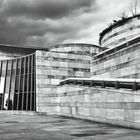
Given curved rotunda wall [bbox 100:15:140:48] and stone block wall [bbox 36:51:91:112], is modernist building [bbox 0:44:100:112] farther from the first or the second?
curved rotunda wall [bbox 100:15:140:48]

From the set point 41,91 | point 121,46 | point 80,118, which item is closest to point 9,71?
point 41,91

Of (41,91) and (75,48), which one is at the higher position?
(75,48)

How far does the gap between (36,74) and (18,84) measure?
14.9 ft

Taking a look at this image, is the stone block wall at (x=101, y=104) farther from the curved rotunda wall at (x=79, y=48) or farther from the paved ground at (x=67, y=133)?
the curved rotunda wall at (x=79, y=48)

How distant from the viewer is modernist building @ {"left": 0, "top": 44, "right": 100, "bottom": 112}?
28.9m

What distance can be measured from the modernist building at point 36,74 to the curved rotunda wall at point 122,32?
2.94 m

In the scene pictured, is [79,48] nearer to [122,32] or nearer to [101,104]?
[122,32]

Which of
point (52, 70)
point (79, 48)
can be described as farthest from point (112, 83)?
point (79, 48)

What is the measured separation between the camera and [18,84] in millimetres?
32125

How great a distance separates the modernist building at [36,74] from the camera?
28859mm

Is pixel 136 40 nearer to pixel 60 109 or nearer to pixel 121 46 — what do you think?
pixel 121 46

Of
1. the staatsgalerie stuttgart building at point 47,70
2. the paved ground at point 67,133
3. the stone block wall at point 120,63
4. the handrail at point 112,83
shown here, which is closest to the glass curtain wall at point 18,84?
the staatsgalerie stuttgart building at point 47,70

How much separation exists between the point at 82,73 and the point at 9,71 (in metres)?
10.9

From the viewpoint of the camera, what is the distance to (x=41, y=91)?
2862 centimetres
